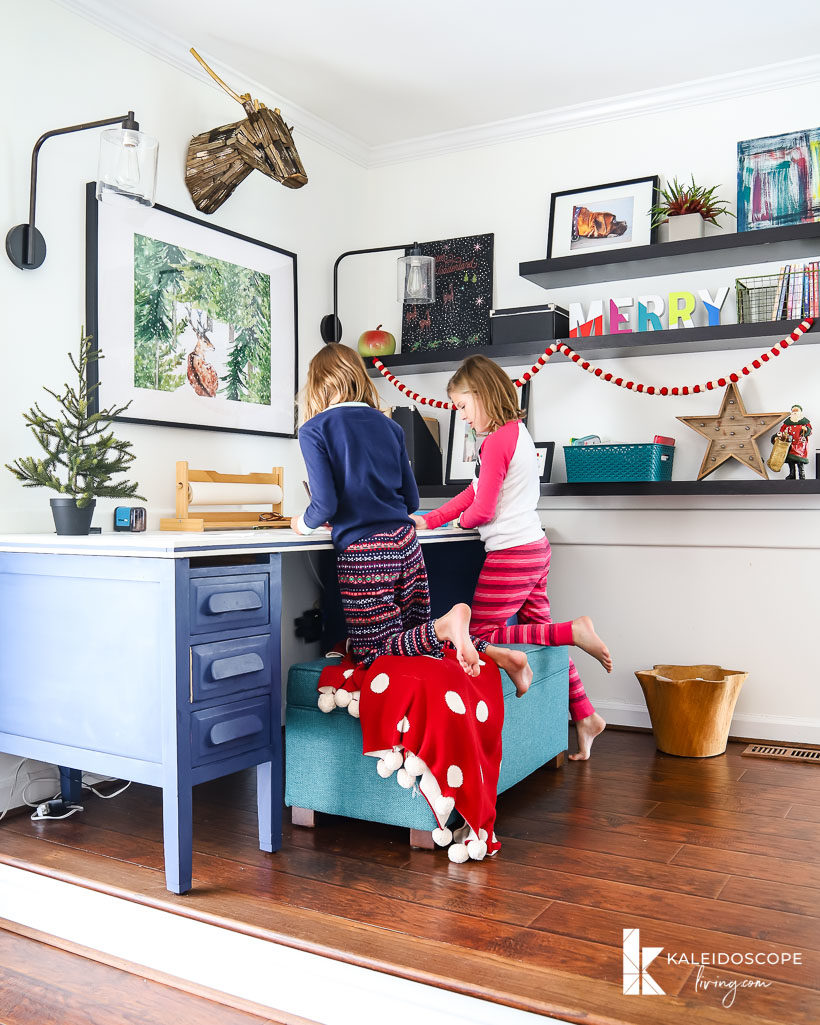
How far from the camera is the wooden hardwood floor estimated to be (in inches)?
60.4

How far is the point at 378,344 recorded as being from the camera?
12.5 ft

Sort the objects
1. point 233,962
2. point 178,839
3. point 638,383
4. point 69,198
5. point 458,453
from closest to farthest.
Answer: point 233,962
point 178,839
point 69,198
point 638,383
point 458,453

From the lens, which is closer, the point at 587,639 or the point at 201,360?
the point at 587,639

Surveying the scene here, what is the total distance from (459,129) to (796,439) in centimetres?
183

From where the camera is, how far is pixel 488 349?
11.7ft

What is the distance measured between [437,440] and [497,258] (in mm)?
777

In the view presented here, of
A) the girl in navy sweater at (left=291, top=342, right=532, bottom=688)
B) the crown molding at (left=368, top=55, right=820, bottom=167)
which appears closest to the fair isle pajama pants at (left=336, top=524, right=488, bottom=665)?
the girl in navy sweater at (left=291, top=342, right=532, bottom=688)

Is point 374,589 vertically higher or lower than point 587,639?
higher

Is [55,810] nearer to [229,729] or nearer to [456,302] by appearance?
[229,729]

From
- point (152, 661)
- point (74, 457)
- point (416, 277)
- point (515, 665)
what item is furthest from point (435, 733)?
point (416, 277)

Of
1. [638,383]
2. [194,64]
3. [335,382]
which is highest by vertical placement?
[194,64]

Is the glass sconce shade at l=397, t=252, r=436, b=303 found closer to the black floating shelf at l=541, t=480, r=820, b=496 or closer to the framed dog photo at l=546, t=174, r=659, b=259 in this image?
the framed dog photo at l=546, t=174, r=659, b=259

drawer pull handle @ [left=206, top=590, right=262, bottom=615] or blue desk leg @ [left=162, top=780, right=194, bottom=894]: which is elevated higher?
drawer pull handle @ [left=206, top=590, right=262, bottom=615]

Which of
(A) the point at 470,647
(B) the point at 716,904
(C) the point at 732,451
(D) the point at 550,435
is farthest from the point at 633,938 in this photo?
(D) the point at 550,435
